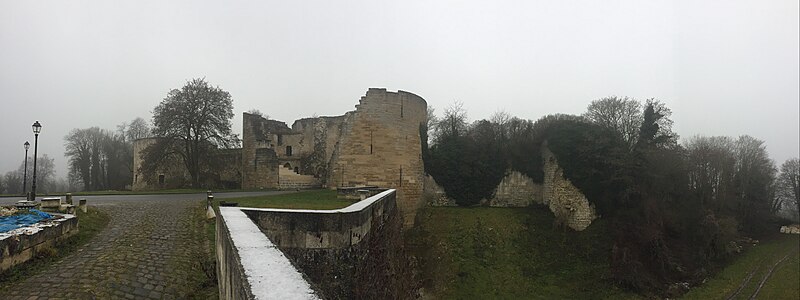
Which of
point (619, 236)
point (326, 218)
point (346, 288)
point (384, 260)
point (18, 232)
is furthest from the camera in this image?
point (619, 236)

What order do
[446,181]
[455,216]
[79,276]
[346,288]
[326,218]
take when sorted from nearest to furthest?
[79,276] → [326,218] → [346,288] → [455,216] → [446,181]

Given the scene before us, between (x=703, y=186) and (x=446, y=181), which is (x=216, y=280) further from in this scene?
(x=703, y=186)

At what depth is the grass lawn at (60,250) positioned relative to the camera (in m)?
5.33

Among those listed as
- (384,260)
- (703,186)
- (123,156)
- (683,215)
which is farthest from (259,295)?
(123,156)

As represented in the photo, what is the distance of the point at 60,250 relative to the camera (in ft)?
22.0

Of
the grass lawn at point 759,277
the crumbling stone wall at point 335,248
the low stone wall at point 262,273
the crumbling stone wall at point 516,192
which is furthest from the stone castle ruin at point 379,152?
the low stone wall at point 262,273

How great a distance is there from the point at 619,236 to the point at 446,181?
998cm

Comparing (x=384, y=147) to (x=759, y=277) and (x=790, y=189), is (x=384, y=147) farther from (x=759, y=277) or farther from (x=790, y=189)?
(x=790, y=189)

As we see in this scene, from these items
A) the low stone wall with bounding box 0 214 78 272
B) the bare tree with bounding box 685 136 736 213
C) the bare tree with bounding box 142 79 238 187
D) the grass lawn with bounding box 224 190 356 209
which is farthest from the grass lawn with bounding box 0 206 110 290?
the bare tree with bounding box 685 136 736 213

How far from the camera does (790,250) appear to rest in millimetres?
23188

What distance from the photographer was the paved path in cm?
507

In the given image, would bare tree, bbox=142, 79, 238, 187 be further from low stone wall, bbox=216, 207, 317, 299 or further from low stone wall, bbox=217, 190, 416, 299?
low stone wall, bbox=216, 207, 317, 299

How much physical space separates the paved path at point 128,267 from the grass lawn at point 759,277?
16246 millimetres

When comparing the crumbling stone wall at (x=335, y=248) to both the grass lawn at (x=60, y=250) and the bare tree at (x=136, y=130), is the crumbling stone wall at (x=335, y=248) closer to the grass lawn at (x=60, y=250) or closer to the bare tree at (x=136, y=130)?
the grass lawn at (x=60, y=250)
